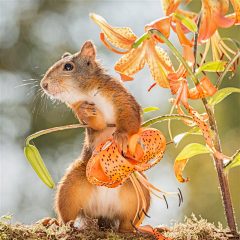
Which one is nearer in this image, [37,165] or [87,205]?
[37,165]

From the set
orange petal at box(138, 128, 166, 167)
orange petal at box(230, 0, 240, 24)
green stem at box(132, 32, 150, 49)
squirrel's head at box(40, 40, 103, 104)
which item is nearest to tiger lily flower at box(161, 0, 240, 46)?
orange petal at box(230, 0, 240, 24)

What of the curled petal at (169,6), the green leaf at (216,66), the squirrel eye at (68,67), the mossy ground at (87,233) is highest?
the curled petal at (169,6)

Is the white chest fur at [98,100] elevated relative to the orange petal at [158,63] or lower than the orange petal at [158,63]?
lower

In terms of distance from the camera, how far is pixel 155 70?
2.46 feet

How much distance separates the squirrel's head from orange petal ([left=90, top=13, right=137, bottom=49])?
0.25m

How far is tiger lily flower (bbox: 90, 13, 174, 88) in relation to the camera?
2.40ft

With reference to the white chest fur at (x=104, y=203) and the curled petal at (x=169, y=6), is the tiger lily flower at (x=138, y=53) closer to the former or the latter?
the curled petal at (x=169, y=6)

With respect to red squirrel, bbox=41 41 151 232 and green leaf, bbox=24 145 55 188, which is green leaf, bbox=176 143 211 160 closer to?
red squirrel, bbox=41 41 151 232

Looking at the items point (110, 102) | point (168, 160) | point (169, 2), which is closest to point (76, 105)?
point (110, 102)

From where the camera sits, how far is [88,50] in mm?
1037

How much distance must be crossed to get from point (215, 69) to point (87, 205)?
0.48 m

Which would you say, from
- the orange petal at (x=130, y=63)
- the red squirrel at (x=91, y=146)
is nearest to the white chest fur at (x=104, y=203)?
the red squirrel at (x=91, y=146)

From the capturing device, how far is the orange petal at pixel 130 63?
0.77 meters

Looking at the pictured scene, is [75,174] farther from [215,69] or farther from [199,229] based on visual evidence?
[215,69]
